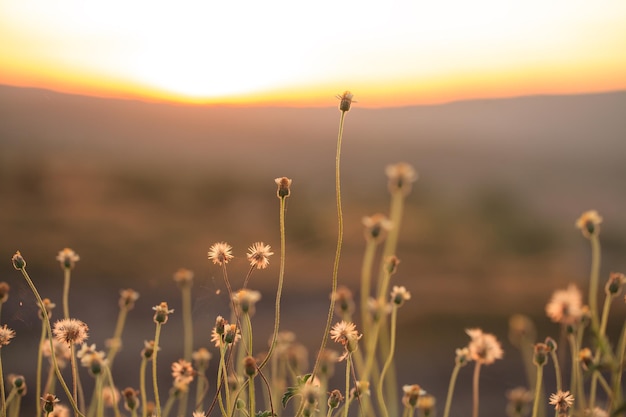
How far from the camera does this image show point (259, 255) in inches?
66.3

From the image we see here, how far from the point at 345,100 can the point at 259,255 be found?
14.6 inches

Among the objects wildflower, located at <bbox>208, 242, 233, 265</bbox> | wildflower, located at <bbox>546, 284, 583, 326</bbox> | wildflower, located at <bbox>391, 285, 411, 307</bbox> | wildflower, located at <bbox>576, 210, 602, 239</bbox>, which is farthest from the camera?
wildflower, located at <bbox>391, 285, 411, 307</bbox>

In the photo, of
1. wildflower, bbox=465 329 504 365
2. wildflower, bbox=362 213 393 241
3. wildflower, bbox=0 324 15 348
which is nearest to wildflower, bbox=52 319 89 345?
wildflower, bbox=0 324 15 348

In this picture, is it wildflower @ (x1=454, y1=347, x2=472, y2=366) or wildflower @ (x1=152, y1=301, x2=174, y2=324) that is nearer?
wildflower @ (x1=152, y1=301, x2=174, y2=324)

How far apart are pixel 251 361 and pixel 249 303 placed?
119mm

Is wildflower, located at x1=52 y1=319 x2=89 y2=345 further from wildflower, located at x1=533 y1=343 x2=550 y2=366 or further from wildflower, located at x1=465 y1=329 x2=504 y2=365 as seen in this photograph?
wildflower, located at x1=533 y1=343 x2=550 y2=366

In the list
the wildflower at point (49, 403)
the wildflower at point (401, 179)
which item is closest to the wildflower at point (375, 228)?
the wildflower at point (401, 179)

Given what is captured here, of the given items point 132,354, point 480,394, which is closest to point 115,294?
point 132,354

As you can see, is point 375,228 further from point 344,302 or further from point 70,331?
point 70,331

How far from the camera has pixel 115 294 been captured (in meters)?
5.14

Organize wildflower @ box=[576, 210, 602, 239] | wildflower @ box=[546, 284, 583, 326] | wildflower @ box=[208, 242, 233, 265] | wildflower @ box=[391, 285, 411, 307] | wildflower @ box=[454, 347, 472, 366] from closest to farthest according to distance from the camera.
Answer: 1. wildflower @ box=[546, 284, 583, 326]
2. wildflower @ box=[576, 210, 602, 239]
3. wildflower @ box=[208, 242, 233, 265]
4. wildflower @ box=[391, 285, 411, 307]
5. wildflower @ box=[454, 347, 472, 366]

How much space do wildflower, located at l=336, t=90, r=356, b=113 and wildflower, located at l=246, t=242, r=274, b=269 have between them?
33 cm

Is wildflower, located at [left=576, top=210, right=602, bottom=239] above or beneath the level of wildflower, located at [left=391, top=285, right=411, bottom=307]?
above

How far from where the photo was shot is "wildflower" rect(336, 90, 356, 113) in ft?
5.46
